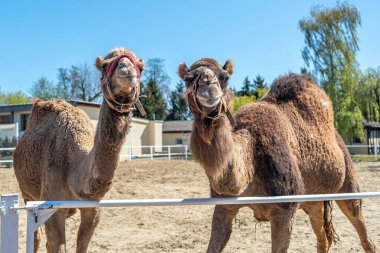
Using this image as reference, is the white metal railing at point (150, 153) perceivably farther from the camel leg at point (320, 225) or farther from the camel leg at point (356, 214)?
the camel leg at point (356, 214)

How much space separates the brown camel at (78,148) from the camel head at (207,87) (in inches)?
15.6

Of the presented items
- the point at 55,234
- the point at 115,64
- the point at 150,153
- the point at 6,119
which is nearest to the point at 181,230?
the point at 55,234

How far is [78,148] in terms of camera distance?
4379mm

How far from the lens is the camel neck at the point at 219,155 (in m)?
3.12

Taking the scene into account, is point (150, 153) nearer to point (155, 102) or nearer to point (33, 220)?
point (155, 102)

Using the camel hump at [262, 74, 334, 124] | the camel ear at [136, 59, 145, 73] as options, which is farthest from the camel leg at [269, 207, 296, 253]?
the camel ear at [136, 59, 145, 73]

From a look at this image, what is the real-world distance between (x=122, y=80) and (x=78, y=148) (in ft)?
5.13

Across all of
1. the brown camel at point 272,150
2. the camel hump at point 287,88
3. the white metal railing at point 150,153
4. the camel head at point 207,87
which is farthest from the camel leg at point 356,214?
the white metal railing at point 150,153

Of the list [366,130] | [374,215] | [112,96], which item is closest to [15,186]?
[374,215]

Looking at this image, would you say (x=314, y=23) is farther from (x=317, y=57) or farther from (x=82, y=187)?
(x=82, y=187)

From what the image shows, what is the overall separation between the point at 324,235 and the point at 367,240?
1.80 ft

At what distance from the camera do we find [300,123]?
4.79m

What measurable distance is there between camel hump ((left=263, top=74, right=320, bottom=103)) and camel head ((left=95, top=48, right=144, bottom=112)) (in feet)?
6.76

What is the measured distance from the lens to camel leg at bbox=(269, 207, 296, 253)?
374 cm
